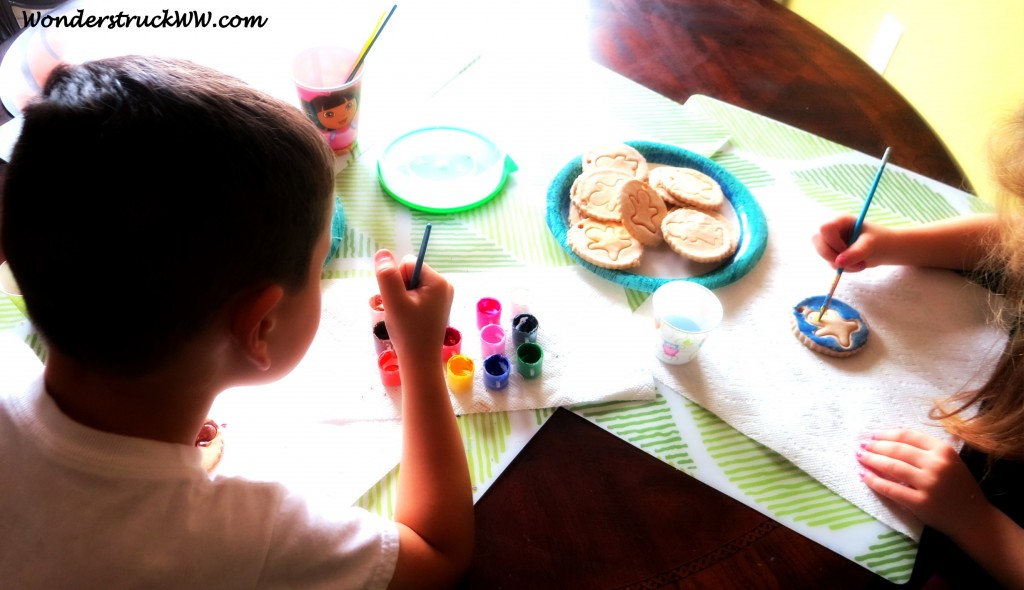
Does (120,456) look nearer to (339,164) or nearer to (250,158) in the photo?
(250,158)

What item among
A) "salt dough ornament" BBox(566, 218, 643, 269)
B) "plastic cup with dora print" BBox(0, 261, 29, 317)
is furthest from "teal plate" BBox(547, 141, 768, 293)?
"plastic cup with dora print" BBox(0, 261, 29, 317)

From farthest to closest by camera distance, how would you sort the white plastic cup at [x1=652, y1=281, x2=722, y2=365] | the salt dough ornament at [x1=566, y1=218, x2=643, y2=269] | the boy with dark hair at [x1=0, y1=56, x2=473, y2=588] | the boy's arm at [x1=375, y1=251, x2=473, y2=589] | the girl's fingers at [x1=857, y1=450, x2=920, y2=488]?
the salt dough ornament at [x1=566, y1=218, x2=643, y2=269], the white plastic cup at [x1=652, y1=281, x2=722, y2=365], the girl's fingers at [x1=857, y1=450, x2=920, y2=488], the boy's arm at [x1=375, y1=251, x2=473, y2=589], the boy with dark hair at [x1=0, y1=56, x2=473, y2=588]

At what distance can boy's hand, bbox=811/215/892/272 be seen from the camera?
96 centimetres

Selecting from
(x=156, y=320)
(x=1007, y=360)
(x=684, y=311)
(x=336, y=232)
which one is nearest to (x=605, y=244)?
(x=684, y=311)

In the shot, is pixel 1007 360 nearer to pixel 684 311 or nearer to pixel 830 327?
pixel 830 327

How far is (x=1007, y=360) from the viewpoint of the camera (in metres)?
0.78

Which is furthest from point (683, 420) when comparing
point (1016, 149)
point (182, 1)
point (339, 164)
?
point (182, 1)

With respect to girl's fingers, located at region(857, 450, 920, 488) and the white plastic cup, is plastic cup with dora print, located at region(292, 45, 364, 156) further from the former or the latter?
girl's fingers, located at region(857, 450, 920, 488)

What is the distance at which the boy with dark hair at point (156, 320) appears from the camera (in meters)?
0.48

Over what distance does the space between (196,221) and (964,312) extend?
37.1 inches

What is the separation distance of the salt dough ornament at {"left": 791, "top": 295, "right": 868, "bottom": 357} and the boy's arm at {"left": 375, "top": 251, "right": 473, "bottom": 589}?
451 mm

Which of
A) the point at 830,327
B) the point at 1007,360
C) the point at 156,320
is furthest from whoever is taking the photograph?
the point at 830,327

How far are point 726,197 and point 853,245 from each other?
198mm

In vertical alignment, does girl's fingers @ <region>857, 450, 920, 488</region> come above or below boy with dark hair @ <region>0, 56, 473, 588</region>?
below
